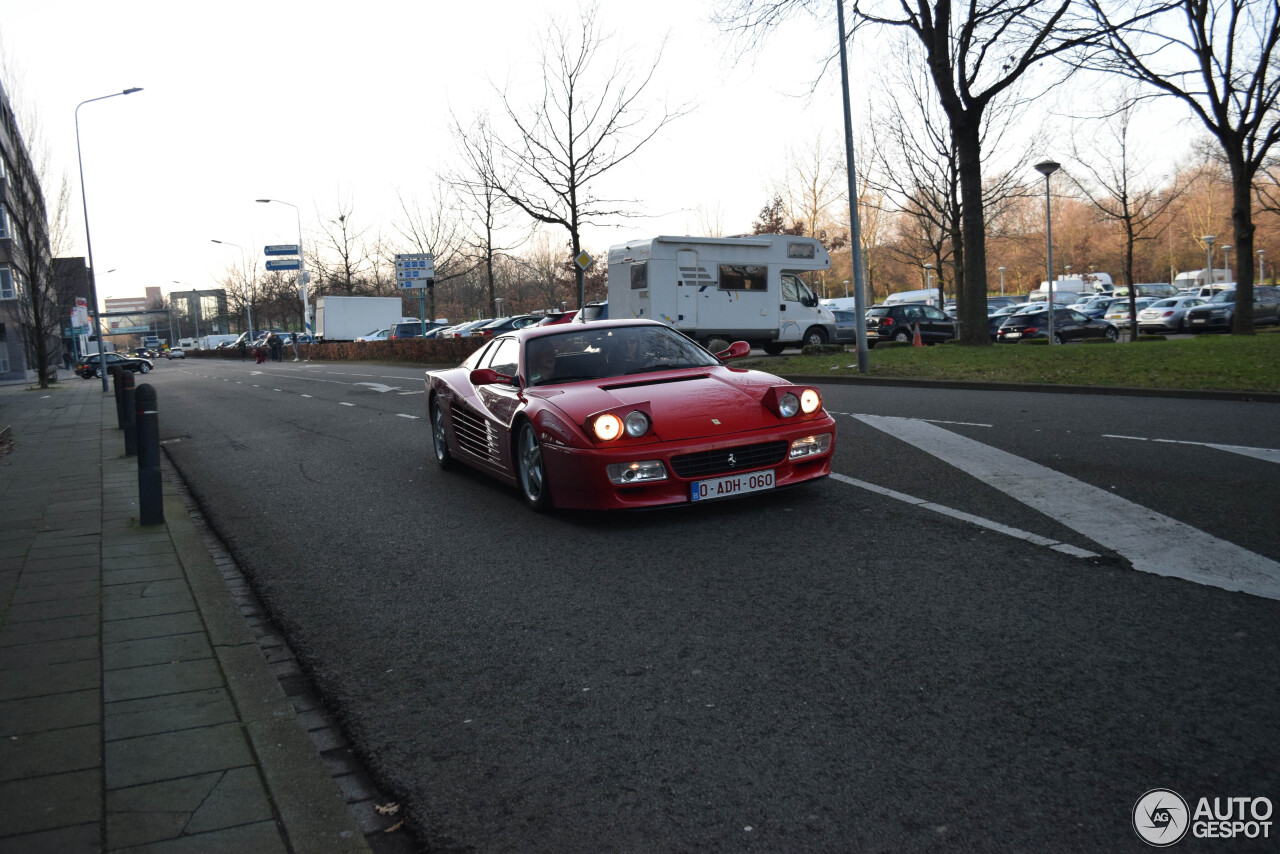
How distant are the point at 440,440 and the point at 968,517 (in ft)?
16.2

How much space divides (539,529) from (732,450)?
131 centimetres

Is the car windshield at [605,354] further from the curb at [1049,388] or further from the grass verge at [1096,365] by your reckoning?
the grass verge at [1096,365]

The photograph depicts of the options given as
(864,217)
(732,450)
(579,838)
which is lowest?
(579,838)

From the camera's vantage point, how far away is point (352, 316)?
53.7 m

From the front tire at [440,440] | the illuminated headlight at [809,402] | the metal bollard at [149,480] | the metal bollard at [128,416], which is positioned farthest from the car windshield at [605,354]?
the metal bollard at [128,416]

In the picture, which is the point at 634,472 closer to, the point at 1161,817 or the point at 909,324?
the point at 1161,817

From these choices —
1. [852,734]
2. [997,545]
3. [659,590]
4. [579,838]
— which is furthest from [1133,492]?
[579,838]

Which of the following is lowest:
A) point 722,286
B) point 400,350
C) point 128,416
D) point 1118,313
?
point 128,416

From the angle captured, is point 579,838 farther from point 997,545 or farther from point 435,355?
point 435,355

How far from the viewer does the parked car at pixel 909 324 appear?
34.5m

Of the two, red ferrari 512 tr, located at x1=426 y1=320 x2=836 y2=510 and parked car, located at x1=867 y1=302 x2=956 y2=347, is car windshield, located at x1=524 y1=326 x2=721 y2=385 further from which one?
parked car, located at x1=867 y1=302 x2=956 y2=347

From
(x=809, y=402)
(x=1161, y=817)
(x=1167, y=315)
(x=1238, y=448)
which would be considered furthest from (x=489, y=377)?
(x=1167, y=315)

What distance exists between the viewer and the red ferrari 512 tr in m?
5.85

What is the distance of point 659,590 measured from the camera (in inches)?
186
